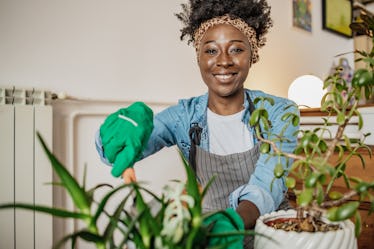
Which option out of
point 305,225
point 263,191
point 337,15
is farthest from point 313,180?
point 337,15

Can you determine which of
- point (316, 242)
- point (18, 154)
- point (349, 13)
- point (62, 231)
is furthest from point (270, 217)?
point (349, 13)

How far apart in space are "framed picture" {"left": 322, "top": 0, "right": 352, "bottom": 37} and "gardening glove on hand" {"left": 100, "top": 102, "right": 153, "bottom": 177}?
2.70 metres

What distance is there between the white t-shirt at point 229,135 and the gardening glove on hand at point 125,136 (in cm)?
50

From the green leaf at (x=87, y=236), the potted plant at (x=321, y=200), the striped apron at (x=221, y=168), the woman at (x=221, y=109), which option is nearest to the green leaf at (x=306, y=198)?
the potted plant at (x=321, y=200)

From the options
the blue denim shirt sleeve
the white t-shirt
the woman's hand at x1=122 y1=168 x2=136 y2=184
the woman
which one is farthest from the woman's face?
the woman's hand at x1=122 y1=168 x2=136 y2=184

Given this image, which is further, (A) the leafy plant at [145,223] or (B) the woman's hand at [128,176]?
(B) the woman's hand at [128,176]

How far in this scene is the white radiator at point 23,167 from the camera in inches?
46.6

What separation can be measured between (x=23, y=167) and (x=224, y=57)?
2.74ft

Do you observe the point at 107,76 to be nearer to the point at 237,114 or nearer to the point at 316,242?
the point at 237,114

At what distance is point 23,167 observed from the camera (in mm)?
1215

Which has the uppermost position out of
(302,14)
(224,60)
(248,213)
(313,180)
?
(302,14)

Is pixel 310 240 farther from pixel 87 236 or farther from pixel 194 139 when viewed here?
pixel 194 139

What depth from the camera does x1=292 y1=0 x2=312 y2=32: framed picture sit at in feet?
8.43

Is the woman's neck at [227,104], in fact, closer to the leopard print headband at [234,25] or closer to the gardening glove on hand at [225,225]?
the leopard print headband at [234,25]
